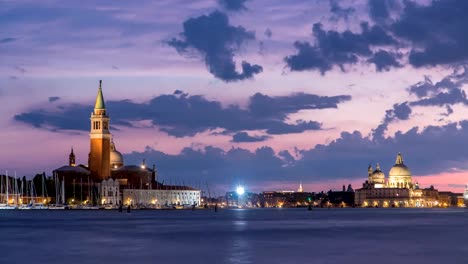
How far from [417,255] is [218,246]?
12.5m

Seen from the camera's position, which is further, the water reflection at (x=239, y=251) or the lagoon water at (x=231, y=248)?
the lagoon water at (x=231, y=248)

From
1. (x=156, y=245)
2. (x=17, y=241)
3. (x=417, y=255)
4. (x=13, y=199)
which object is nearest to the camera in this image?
(x=417, y=255)

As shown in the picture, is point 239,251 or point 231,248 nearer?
point 239,251

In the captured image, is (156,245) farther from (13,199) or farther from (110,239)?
(13,199)

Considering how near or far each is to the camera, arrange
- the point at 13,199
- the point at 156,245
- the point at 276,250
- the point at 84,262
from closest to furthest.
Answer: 1. the point at 84,262
2. the point at 276,250
3. the point at 156,245
4. the point at 13,199

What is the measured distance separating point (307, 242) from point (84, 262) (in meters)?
19.2

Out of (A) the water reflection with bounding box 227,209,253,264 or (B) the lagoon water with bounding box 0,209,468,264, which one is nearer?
(A) the water reflection with bounding box 227,209,253,264

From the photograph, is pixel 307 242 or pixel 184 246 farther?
pixel 307 242

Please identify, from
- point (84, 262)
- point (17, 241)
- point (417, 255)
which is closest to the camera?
point (84, 262)

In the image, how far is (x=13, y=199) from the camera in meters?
195

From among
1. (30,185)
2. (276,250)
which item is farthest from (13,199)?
(276,250)

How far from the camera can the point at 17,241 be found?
196ft

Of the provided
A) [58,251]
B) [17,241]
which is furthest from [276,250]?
[17,241]

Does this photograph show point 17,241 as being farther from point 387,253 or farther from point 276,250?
point 387,253
